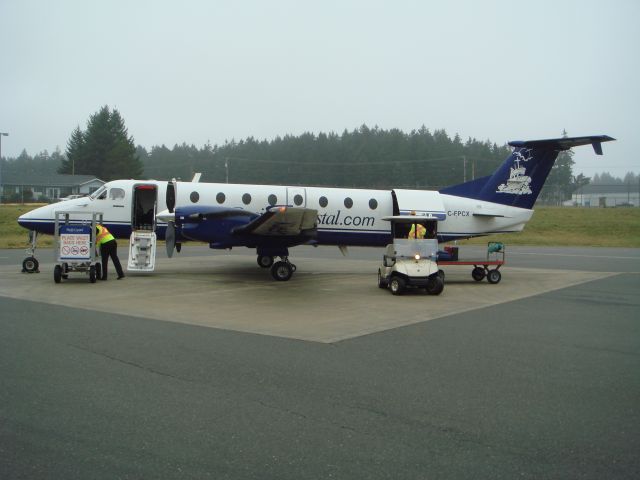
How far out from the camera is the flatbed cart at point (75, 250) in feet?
52.0

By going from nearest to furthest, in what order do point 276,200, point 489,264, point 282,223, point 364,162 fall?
point 282,223, point 489,264, point 276,200, point 364,162

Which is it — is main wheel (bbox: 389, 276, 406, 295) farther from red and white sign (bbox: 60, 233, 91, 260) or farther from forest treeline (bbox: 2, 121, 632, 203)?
forest treeline (bbox: 2, 121, 632, 203)

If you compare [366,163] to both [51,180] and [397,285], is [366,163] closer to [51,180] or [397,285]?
[51,180]

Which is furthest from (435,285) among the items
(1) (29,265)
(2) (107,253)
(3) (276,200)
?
(1) (29,265)

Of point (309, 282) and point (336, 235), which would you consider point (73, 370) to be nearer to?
point (309, 282)

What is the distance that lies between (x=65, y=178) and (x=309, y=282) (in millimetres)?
67373

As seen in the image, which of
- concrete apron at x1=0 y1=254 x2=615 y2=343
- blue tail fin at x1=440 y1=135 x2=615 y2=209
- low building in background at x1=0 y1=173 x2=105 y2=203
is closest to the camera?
concrete apron at x1=0 y1=254 x2=615 y2=343

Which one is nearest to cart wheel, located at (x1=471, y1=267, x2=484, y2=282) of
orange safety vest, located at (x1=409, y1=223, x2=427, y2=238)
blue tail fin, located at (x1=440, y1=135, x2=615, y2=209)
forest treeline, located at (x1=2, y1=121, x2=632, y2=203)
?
blue tail fin, located at (x1=440, y1=135, x2=615, y2=209)

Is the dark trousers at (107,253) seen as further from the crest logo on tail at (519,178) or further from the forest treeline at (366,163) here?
the forest treeline at (366,163)

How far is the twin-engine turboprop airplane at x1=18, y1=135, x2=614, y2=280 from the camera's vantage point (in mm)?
17469

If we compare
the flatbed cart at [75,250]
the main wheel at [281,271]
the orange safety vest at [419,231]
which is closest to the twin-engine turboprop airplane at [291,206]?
the main wheel at [281,271]

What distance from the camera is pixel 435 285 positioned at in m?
15.1

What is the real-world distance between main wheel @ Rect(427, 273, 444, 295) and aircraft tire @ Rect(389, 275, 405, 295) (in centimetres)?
76

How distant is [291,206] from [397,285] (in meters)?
5.32
